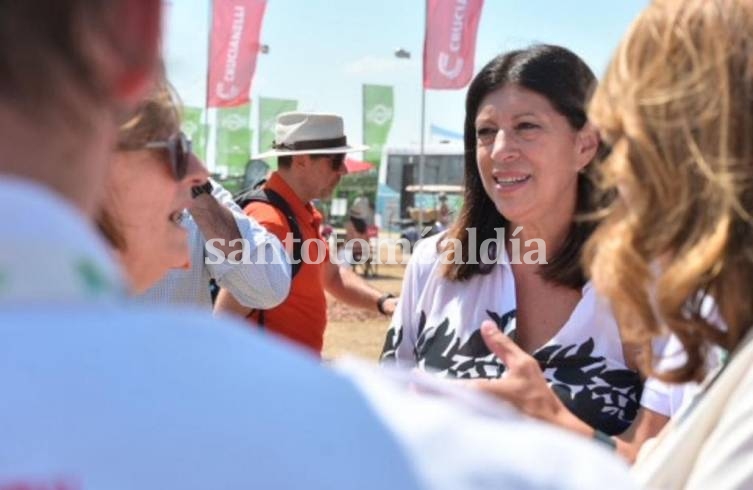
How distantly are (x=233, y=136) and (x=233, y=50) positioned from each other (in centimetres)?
710

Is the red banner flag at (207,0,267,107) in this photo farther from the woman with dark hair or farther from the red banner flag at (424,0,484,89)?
the woman with dark hair

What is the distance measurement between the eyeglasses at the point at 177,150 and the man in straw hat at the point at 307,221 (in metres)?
1.65

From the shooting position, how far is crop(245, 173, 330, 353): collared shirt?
369cm

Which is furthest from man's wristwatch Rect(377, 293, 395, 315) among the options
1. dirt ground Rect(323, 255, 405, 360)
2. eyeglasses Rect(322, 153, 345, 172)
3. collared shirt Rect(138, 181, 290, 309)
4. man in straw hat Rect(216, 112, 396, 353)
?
dirt ground Rect(323, 255, 405, 360)

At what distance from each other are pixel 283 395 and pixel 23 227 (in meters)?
0.18

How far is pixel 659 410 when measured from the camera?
1782 mm

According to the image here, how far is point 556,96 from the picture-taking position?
2.40 meters

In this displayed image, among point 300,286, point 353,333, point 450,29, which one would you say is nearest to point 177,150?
point 300,286

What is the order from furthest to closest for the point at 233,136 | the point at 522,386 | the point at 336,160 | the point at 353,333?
the point at 233,136, the point at 353,333, the point at 336,160, the point at 522,386

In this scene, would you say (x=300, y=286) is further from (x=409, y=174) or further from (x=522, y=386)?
(x=409, y=174)

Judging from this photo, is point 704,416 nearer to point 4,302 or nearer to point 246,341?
point 246,341

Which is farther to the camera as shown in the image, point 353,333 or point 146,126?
point 353,333

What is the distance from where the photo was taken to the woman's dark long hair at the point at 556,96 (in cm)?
235

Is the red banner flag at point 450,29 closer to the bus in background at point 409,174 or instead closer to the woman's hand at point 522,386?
the bus in background at point 409,174
